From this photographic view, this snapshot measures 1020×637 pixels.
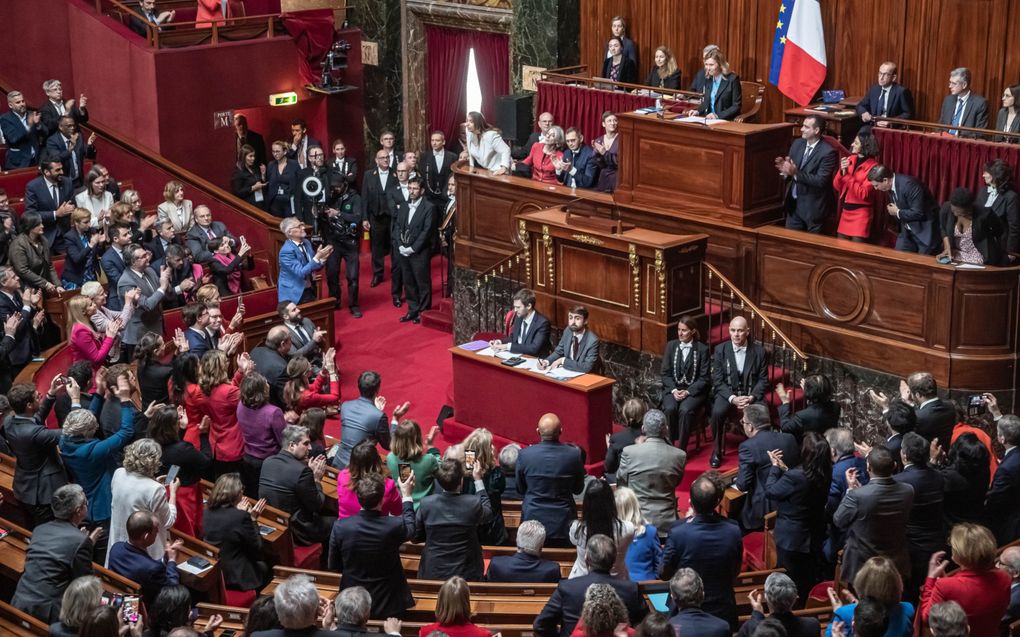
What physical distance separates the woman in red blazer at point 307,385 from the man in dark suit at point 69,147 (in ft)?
14.2

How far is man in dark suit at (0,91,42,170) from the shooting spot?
46.8 feet

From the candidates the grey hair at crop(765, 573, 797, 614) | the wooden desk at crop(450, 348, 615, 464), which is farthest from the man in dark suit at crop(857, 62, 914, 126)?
the grey hair at crop(765, 573, 797, 614)

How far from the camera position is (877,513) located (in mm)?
7566

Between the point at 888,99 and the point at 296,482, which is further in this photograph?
the point at 888,99

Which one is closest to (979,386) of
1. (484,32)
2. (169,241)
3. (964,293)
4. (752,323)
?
(964,293)

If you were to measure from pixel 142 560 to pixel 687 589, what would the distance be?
2805 mm

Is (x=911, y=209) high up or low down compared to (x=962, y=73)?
down

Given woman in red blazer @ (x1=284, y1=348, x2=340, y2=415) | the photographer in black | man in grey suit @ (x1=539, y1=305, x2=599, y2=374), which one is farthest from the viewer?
the photographer in black

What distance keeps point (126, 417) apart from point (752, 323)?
5309 millimetres

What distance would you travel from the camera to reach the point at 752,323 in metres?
11.4

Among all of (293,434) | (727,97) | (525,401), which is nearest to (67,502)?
(293,434)

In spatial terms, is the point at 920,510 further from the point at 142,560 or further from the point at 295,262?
the point at 295,262

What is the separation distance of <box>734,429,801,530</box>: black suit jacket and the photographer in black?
681 cm

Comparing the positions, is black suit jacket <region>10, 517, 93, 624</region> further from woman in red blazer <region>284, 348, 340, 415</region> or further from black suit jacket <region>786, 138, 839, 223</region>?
black suit jacket <region>786, 138, 839, 223</region>
